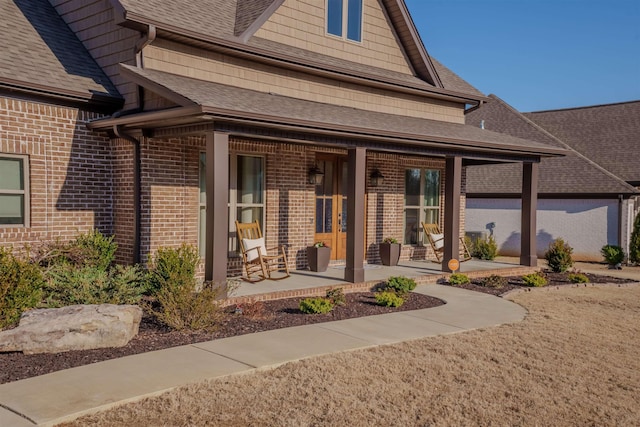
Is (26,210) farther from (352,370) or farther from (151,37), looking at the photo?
(352,370)

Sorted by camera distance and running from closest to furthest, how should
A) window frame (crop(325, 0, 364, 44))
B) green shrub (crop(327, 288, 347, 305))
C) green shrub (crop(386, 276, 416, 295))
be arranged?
green shrub (crop(327, 288, 347, 305)) < green shrub (crop(386, 276, 416, 295)) < window frame (crop(325, 0, 364, 44))

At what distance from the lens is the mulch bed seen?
6004 millimetres

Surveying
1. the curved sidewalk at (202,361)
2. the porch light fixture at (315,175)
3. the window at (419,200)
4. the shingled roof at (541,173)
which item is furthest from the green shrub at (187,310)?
the shingled roof at (541,173)

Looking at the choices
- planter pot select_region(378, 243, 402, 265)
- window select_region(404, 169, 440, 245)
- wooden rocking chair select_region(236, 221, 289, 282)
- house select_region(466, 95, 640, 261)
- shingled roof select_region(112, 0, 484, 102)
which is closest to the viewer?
shingled roof select_region(112, 0, 484, 102)

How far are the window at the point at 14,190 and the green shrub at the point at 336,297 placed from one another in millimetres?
4834

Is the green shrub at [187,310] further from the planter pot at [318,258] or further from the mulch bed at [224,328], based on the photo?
the planter pot at [318,258]

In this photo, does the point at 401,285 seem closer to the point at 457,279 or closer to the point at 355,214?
the point at 355,214

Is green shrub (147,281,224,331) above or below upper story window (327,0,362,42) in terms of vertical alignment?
below

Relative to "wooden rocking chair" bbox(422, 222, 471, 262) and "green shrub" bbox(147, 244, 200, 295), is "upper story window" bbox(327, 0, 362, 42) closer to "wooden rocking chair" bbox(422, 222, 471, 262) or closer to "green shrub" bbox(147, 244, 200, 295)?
"wooden rocking chair" bbox(422, 222, 471, 262)

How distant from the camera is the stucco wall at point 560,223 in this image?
1964cm

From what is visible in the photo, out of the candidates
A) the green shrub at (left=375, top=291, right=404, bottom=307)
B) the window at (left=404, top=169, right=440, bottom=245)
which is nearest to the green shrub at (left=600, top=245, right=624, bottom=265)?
the window at (left=404, top=169, right=440, bottom=245)

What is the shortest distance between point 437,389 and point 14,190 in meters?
7.11

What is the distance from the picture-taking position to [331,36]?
13.2m

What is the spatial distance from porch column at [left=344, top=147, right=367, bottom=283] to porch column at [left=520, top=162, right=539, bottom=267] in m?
5.41
